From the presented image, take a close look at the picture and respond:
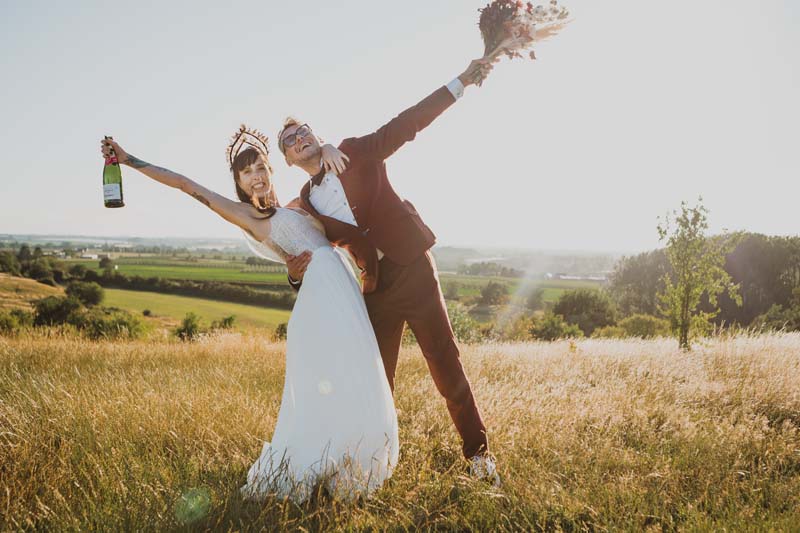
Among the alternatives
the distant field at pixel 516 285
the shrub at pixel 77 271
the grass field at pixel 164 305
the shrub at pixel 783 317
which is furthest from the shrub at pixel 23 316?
the distant field at pixel 516 285

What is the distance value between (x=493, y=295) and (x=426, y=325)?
76632 mm

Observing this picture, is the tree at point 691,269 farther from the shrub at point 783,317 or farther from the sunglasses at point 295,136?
the shrub at point 783,317

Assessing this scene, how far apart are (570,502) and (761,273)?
167 ft

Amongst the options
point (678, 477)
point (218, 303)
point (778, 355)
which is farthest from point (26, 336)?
point (218, 303)

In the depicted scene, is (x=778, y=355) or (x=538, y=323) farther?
(x=538, y=323)

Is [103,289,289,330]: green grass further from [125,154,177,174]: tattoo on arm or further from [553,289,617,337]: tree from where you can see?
[125,154,177,174]: tattoo on arm

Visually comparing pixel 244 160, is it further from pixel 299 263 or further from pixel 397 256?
pixel 397 256

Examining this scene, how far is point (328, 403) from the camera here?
9.16 feet

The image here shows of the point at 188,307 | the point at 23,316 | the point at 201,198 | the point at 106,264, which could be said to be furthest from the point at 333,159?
the point at 106,264

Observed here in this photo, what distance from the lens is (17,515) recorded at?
2537 mm

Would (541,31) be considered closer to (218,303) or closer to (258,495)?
(258,495)

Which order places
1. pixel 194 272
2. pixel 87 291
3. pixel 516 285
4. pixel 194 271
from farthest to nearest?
pixel 194 271, pixel 516 285, pixel 194 272, pixel 87 291

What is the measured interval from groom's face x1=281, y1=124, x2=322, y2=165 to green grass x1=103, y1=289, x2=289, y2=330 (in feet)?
177

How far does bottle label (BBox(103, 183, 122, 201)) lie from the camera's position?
327cm
